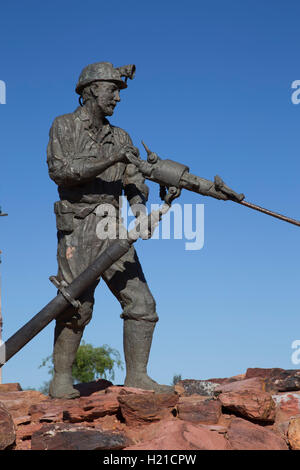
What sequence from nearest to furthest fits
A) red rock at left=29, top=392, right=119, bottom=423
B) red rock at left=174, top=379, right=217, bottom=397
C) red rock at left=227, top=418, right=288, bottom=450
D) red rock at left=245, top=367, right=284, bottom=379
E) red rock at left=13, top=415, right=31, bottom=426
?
A: red rock at left=227, top=418, right=288, bottom=450
red rock at left=29, top=392, right=119, bottom=423
red rock at left=13, top=415, right=31, bottom=426
red rock at left=174, top=379, right=217, bottom=397
red rock at left=245, top=367, right=284, bottom=379

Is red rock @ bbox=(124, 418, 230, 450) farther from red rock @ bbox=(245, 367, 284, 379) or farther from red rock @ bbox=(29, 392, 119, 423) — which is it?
red rock @ bbox=(245, 367, 284, 379)

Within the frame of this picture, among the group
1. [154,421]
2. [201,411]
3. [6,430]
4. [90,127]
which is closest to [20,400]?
[6,430]

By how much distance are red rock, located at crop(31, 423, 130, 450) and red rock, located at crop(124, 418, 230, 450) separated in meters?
0.16

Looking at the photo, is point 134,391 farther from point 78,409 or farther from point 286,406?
point 286,406

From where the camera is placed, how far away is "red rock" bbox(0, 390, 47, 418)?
8.34m

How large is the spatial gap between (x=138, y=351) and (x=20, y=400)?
59.8 inches

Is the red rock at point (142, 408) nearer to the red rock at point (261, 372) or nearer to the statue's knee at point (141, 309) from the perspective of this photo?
the statue's knee at point (141, 309)

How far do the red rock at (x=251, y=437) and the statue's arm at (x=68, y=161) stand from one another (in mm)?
3177

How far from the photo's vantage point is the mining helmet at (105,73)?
8477 millimetres

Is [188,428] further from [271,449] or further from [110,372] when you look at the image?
[110,372]

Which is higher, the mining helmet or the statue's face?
the mining helmet

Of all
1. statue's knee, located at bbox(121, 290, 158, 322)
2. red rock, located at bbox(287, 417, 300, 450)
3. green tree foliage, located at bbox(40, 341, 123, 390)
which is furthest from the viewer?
green tree foliage, located at bbox(40, 341, 123, 390)

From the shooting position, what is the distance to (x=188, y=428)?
707 centimetres

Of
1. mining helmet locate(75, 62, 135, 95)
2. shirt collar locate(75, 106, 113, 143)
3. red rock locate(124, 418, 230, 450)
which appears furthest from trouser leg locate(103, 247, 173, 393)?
mining helmet locate(75, 62, 135, 95)
